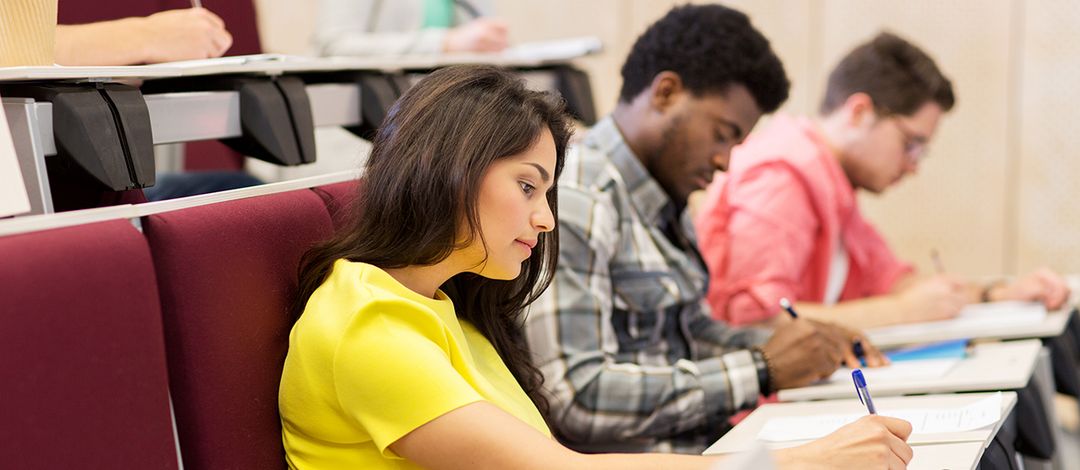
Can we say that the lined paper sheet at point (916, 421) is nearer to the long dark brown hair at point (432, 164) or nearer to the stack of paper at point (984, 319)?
the long dark brown hair at point (432, 164)

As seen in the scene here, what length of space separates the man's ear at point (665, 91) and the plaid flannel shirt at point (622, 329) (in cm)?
8

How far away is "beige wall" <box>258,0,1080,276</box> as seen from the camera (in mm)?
3762

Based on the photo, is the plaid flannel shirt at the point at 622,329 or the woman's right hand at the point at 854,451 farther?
the plaid flannel shirt at the point at 622,329

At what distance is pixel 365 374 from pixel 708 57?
0.99 meters

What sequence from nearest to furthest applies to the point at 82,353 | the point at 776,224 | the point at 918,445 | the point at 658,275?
the point at 82,353, the point at 918,445, the point at 658,275, the point at 776,224

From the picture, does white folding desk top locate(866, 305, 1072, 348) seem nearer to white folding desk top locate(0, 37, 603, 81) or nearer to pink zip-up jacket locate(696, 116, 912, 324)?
pink zip-up jacket locate(696, 116, 912, 324)

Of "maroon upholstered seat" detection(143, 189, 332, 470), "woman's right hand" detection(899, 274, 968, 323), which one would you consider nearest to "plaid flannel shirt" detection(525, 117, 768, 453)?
"maroon upholstered seat" detection(143, 189, 332, 470)

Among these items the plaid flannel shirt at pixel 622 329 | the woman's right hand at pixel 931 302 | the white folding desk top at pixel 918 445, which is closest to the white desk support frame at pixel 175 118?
the plaid flannel shirt at pixel 622 329

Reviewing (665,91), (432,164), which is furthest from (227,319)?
(665,91)

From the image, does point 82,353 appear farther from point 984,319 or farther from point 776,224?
point 984,319

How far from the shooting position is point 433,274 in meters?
1.16

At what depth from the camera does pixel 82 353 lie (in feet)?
2.83

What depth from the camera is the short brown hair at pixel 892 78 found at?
2492 millimetres

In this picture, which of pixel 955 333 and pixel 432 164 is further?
pixel 955 333
